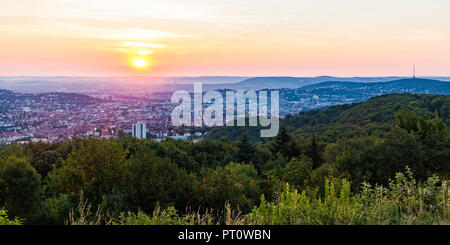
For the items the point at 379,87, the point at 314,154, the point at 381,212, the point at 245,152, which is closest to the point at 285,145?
the point at 314,154

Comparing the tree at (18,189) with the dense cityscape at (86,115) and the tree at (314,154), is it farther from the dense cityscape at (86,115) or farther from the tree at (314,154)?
the dense cityscape at (86,115)

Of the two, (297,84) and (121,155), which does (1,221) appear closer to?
(121,155)

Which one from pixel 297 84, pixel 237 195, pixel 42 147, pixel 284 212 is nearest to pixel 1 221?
pixel 284 212

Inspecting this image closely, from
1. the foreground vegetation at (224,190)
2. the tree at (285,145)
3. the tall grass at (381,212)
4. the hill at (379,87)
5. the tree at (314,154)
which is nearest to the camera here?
the tall grass at (381,212)

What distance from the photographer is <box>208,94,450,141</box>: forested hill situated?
48.7 m

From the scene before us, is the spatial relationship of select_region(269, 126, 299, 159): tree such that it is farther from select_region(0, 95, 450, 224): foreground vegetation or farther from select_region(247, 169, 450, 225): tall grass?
select_region(247, 169, 450, 225): tall grass

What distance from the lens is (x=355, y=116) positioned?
206ft

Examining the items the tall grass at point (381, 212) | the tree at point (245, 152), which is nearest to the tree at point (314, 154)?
the tree at point (245, 152)

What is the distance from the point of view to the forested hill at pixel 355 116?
160ft

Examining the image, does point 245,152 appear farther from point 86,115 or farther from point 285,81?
point 285,81

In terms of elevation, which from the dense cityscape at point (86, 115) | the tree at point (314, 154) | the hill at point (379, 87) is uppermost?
the hill at point (379, 87)

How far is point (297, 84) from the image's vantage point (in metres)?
102

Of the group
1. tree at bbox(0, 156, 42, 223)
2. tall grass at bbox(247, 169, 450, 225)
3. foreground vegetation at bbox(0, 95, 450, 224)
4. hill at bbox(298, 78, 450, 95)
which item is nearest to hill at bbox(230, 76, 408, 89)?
hill at bbox(298, 78, 450, 95)

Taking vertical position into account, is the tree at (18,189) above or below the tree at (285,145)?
above
